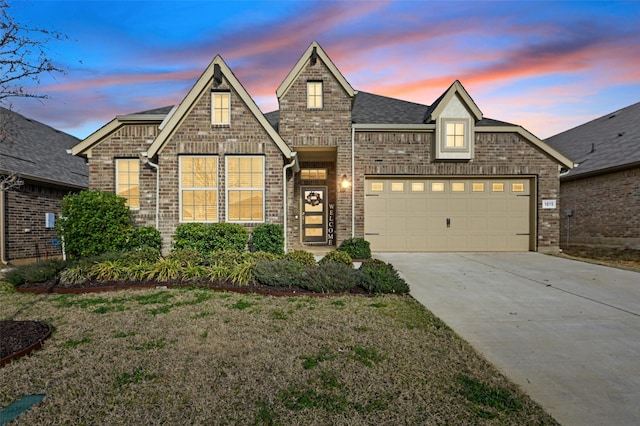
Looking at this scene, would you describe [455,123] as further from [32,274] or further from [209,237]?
[32,274]

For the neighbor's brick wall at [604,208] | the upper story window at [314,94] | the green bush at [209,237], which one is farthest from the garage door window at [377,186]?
the neighbor's brick wall at [604,208]

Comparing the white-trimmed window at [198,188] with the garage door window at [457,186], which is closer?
the white-trimmed window at [198,188]

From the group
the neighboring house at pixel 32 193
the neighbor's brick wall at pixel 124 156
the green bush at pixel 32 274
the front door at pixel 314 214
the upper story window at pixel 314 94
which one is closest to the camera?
the green bush at pixel 32 274

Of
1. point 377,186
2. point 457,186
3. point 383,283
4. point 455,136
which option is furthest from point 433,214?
point 383,283

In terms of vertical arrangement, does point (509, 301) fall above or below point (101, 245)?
below

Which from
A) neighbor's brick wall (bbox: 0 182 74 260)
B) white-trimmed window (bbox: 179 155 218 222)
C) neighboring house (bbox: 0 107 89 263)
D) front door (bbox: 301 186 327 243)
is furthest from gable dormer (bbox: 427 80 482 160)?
neighbor's brick wall (bbox: 0 182 74 260)

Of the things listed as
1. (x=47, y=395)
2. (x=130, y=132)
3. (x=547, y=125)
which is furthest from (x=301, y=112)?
(x=547, y=125)

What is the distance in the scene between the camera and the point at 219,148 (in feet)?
34.2

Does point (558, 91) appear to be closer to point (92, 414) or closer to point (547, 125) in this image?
point (547, 125)

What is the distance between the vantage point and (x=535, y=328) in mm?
4473

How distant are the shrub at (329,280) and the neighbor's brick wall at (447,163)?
5.57m

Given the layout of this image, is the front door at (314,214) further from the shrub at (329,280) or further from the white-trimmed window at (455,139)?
the shrub at (329,280)

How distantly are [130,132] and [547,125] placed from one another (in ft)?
89.2

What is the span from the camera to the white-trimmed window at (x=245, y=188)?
10.4m
